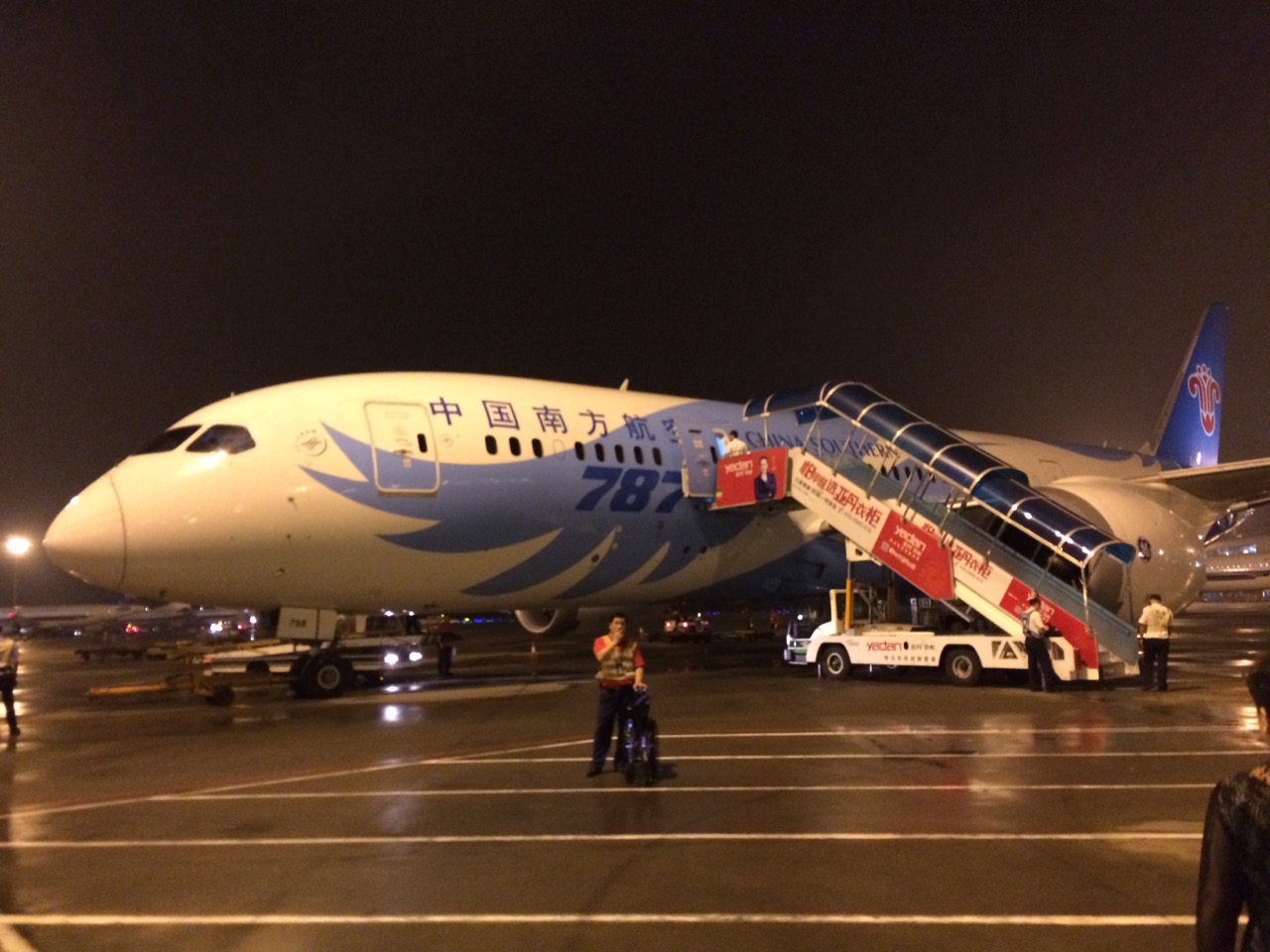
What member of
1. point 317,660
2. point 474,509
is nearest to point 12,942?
point 474,509

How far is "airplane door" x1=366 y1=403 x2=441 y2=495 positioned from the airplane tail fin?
72.2 ft

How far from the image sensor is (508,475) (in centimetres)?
1467

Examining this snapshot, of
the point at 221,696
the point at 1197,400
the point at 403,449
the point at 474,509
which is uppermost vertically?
the point at 1197,400

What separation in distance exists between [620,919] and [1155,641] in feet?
38.4

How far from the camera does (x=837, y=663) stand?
53.1ft

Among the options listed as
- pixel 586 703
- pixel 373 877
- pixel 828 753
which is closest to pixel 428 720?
pixel 586 703

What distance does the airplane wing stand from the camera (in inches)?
736

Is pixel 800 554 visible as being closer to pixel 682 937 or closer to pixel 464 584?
pixel 464 584

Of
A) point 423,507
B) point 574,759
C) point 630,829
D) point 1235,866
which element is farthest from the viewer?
point 423,507

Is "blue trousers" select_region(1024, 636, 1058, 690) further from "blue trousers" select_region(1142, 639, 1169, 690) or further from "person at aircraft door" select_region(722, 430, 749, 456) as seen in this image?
"person at aircraft door" select_region(722, 430, 749, 456)

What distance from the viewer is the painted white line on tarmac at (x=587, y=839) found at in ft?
20.7

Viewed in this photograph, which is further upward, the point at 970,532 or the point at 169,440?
the point at 169,440

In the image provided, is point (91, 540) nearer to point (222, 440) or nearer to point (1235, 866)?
point (222, 440)

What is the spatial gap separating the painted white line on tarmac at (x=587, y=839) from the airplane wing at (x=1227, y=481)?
14.2 meters
